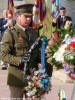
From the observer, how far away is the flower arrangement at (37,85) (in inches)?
181

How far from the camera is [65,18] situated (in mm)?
10797

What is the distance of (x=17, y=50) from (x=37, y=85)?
1.62ft

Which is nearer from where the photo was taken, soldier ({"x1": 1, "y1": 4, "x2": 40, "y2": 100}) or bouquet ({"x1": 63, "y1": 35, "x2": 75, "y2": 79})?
bouquet ({"x1": 63, "y1": 35, "x2": 75, "y2": 79})

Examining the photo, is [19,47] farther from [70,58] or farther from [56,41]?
[70,58]

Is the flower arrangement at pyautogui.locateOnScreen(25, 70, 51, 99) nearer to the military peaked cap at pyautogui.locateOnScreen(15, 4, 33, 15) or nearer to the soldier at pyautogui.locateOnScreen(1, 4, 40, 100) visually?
the soldier at pyautogui.locateOnScreen(1, 4, 40, 100)

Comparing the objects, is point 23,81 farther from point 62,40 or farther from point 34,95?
point 62,40

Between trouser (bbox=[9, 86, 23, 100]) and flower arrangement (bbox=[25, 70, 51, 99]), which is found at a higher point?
flower arrangement (bbox=[25, 70, 51, 99])

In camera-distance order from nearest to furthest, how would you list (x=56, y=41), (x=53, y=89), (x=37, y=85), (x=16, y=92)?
1. (x=56, y=41)
2. (x=37, y=85)
3. (x=16, y=92)
4. (x=53, y=89)

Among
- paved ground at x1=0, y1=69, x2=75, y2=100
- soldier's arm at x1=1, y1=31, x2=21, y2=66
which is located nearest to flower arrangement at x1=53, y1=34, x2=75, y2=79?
soldier's arm at x1=1, y1=31, x2=21, y2=66

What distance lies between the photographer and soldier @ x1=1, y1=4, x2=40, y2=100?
15.2ft

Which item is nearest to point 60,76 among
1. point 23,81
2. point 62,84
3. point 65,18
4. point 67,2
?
point 62,84

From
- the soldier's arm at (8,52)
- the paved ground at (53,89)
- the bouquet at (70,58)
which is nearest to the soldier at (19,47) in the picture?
the soldier's arm at (8,52)

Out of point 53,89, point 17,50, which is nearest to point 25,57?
point 17,50

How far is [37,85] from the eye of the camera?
4668 millimetres
